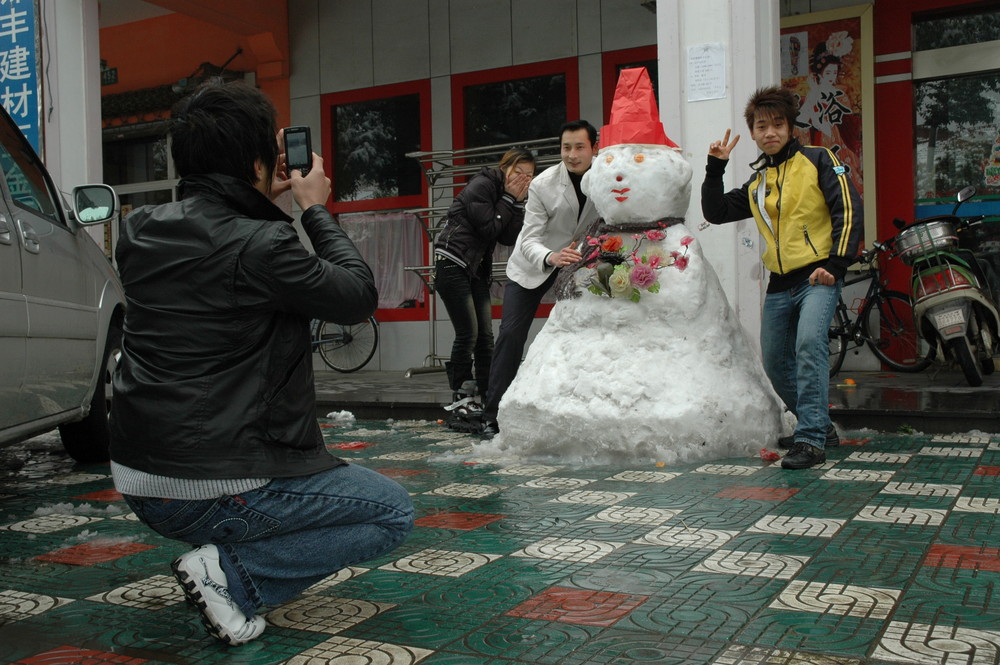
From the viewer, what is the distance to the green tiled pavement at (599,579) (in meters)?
2.37

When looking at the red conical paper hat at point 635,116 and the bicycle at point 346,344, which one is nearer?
the red conical paper hat at point 635,116

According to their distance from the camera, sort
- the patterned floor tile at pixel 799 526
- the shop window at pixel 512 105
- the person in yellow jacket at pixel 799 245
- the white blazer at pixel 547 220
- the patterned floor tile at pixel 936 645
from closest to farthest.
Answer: the patterned floor tile at pixel 936 645 → the patterned floor tile at pixel 799 526 → the person in yellow jacket at pixel 799 245 → the white blazer at pixel 547 220 → the shop window at pixel 512 105

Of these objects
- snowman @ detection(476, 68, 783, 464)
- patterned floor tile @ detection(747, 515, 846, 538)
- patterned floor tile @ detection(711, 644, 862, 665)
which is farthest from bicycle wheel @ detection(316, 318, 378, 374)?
patterned floor tile @ detection(711, 644, 862, 665)

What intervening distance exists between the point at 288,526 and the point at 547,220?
3768mm

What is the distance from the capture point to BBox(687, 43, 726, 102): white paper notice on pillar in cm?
670

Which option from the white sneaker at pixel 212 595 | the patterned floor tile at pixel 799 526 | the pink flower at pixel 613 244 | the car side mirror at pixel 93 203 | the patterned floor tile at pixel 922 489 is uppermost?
the car side mirror at pixel 93 203

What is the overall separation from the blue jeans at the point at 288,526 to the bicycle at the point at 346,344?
9756mm

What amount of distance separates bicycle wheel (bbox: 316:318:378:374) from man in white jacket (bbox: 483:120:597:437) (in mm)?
6369

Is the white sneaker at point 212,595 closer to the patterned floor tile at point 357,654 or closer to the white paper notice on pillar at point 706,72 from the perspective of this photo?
the patterned floor tile at point 357,654

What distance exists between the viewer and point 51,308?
14.8 ft

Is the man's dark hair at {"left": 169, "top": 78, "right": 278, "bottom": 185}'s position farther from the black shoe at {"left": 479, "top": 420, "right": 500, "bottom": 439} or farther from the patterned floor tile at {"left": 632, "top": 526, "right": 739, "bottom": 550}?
the black shoe at {"left": 479, "top": 420, "right": 500, "bottom": 439}

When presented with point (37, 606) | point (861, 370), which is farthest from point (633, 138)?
point (861, 370)

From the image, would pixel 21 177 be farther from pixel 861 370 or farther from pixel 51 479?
pixel 861 370

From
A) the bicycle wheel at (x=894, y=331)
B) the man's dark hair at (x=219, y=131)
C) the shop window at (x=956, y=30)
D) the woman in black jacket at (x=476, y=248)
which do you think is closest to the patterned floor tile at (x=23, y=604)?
the man's dark hair at (x=219, y=131)
